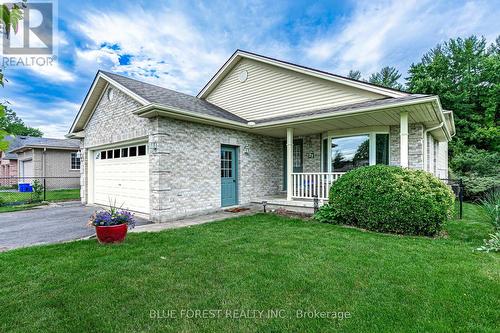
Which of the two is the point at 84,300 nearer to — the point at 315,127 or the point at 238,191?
the point at 238,191

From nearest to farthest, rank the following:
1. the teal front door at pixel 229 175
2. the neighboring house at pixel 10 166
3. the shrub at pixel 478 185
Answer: the teal front door at pixel 229 175 < the shrub at pixel 478 185 < the neighboring house at pixel 10 166

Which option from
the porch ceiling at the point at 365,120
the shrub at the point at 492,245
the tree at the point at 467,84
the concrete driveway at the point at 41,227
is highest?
the tree at the point at 467,84

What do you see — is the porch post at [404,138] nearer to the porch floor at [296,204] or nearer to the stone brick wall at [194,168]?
the porch floor at [296,204]

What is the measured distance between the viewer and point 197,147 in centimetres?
795

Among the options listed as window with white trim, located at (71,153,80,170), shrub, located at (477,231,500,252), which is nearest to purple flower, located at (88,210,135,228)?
shrub, located at (477,231,500,252)

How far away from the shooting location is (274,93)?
9984 millimetres

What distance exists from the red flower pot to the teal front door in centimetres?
425

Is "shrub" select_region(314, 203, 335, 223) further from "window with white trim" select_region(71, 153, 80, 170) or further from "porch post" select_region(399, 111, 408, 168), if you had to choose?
"window with white trim" select_region(71, 153, 80, 170)

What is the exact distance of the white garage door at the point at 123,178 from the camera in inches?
315

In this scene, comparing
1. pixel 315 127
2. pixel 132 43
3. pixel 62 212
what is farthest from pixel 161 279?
pixel 132 43

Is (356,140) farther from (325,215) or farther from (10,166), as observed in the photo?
(10,166)

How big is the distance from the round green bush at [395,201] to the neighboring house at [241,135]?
3.82 feet

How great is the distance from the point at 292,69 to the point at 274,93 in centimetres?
113

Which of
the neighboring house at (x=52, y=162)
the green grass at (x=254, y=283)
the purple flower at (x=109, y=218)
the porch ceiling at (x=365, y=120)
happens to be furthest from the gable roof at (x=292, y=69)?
the neighboring house at (x=52, y=162)
